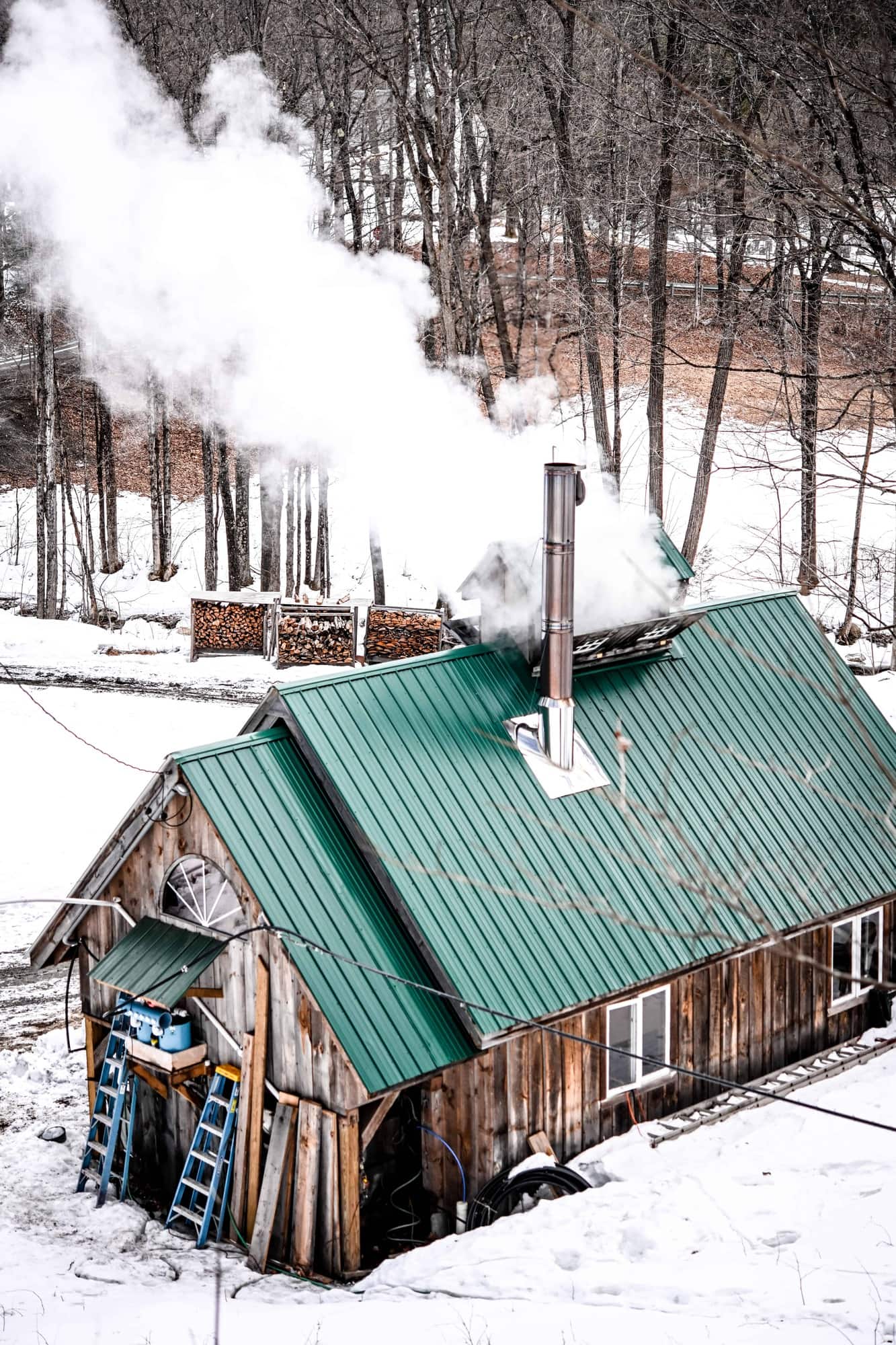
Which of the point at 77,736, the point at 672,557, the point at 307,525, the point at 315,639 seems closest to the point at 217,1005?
the point at 672,557

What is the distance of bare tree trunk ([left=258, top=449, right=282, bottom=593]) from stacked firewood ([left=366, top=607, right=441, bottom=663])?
5762 millimetres

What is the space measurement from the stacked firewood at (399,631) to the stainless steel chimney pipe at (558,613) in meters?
14.2

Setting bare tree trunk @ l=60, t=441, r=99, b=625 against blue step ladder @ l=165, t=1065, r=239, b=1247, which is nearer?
blue step ladder @ l=165, t=1065, r=239, b=1247

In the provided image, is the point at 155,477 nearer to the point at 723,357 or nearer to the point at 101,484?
the point at 101,484

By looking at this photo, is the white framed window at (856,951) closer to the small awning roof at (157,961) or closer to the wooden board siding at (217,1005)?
the wooden board siding at (217,1005)

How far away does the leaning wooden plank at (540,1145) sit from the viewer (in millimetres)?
10547

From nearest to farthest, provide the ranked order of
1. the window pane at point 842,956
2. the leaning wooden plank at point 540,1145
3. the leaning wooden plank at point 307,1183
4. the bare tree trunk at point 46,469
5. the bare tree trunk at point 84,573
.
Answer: the leaning wooden plank at point 307,1183
the leaning wooden plank at point 540,1145
the window pane at point 842,956
the bare tree trunk at point 46,469
the bare tree trunk at point 84,573

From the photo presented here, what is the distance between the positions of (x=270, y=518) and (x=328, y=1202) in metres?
25.1

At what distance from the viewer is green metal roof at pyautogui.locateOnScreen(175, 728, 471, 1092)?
9.59m

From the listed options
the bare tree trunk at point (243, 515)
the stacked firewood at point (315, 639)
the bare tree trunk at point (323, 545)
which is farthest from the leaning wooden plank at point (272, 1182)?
the bare tree trunk at point (243, 515)

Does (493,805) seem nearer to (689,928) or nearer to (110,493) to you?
(689,928)

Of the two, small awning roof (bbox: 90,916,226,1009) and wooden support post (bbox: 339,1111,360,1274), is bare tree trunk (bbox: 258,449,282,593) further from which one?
wooden support post (bbox: 339,1111,360,1274)

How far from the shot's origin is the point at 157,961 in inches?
418

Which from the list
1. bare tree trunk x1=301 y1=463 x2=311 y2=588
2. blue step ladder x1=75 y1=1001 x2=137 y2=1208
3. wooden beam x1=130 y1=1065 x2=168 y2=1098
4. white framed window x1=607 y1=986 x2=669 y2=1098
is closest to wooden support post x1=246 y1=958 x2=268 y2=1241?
wooden beam x1=130 y1=1065 x2=168 y2=1098
